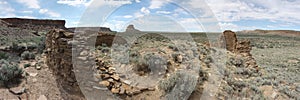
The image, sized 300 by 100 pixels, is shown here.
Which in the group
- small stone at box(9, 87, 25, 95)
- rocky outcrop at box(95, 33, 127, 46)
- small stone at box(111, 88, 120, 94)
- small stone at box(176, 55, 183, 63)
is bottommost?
small stone at box(9, 87, 25, 95)

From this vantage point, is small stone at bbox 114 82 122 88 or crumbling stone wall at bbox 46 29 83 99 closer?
small stone at bbox 114 82 122 88

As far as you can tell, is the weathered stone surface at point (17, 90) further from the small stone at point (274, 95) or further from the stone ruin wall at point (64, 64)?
the small stone at point (274, 95)

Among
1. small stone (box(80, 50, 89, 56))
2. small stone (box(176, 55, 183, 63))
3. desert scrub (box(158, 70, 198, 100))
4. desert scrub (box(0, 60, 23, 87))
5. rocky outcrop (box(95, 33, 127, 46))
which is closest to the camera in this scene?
desert scrub (box(158, 70, 198, 100))

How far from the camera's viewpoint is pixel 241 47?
1128 cm

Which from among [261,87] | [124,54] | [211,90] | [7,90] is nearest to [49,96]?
[7,90]

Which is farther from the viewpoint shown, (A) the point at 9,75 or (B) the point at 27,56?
(B) the point at 27,56

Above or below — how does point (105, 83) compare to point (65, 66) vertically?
below

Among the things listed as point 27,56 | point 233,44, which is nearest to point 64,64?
point 27,56

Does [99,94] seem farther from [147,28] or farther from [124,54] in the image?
[147,28]

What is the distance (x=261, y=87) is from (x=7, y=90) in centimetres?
745

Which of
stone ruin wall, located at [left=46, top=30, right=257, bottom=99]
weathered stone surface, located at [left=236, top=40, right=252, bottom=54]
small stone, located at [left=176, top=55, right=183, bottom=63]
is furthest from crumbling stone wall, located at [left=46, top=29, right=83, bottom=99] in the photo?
weathered stone surface, located at [left=236, top=40, right=252, bottom=54]

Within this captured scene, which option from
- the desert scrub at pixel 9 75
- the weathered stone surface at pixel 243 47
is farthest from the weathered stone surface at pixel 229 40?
the desert scrub at pixel 9 75

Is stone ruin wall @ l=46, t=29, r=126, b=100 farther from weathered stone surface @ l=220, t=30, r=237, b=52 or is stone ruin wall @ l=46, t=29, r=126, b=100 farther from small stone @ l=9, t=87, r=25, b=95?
weathered stone surface @ l=220, t=30, r=237, b=52

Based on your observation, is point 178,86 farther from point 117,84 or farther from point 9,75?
point 9,75
